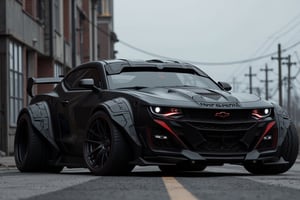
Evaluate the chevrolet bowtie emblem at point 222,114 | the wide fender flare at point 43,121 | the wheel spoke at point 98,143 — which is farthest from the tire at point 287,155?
the wide fender flare at point 43,121

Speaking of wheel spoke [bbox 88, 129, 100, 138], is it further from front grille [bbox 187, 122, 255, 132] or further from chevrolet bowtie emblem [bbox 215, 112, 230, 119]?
chevrolet bowtie emblem [bbox 215, 112, 230, 119]

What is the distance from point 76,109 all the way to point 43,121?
86cm

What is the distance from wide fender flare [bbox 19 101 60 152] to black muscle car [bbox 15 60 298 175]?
3 centimetres

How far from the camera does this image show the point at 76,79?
420 inches

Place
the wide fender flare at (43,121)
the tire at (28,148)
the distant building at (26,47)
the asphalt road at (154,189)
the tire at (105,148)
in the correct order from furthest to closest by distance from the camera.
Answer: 1. the distant building at (26,47)
2. the tire at (28,148)
3. the wide fender flare at (43,121)
4. the tire at (105,148)
5. the asphalt road at (154,189)

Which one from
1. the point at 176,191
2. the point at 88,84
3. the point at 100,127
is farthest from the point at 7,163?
the point at 176,191

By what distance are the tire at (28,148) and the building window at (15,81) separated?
15.5m

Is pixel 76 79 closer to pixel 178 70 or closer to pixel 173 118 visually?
pixel 178 70

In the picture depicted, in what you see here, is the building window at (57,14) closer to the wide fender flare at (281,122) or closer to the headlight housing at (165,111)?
the wide fender flare at (281,122)

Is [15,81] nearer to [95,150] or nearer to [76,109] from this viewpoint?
[76,109]

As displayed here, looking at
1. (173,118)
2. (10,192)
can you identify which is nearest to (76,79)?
(173,118)

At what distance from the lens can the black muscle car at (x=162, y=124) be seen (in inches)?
336

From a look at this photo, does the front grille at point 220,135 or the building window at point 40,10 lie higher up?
the building window at point 40,10

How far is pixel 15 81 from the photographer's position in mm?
27672
